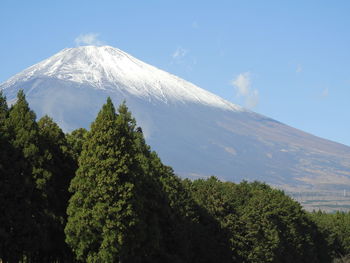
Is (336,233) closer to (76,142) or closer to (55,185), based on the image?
(76,142)

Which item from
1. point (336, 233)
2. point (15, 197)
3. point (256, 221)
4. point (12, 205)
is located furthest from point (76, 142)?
point (336, 233)

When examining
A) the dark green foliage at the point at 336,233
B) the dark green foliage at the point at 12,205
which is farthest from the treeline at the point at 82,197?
the dark green foliage at the point at 336,233

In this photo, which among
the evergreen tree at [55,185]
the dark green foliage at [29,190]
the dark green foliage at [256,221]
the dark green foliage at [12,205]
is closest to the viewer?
the dark green foliage at [12,205]

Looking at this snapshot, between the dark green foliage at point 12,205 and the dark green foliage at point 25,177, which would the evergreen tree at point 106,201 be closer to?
the dark green foliage at point 25,177

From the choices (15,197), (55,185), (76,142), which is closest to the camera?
(15,197)

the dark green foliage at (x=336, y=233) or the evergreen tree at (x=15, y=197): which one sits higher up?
the dark green foliage at (x=336, y=233)

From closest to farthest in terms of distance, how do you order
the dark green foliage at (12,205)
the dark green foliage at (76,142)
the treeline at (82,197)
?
1. the dark green foliage at (12,205)
2. the treeline at (82,197)
3. the dark green foliage at (76,142)

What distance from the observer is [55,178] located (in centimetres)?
3962

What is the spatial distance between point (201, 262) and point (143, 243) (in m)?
18.6

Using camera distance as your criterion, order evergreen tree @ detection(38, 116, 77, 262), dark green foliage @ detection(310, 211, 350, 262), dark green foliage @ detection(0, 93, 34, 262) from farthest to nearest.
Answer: dark green foliage @ detection(310, 211, 350, 262)
evergreen tree @ detection(38, 116, 77, 262)
dark green foliage @ detection(0, 93, 34, 262)

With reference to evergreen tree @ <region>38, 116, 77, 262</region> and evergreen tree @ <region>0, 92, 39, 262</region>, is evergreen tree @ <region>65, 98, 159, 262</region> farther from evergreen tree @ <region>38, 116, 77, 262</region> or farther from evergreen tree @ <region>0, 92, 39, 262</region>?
evergreen tree @ <region>0, 92, 39, 262</region>

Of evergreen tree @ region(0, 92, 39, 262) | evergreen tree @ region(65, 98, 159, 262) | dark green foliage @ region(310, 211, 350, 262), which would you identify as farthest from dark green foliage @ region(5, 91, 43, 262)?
dark green foliage @ region(310, 211, 350, 262)

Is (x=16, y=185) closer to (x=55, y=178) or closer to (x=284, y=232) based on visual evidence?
(x=55, y=178)

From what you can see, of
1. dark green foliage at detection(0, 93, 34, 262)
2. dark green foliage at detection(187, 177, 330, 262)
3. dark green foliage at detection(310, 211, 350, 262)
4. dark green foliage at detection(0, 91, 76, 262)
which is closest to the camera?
dark green foliage at detection(0, 93, 34, 262)
